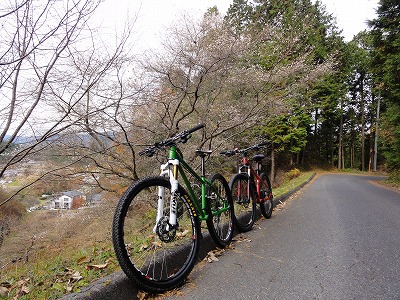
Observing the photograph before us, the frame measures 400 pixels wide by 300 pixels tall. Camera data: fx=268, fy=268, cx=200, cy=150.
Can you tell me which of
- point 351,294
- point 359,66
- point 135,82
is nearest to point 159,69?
point 135,82

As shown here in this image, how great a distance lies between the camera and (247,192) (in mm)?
4059

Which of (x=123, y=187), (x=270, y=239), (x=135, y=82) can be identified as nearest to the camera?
(x=270, y=239)

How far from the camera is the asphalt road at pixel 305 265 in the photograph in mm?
2020

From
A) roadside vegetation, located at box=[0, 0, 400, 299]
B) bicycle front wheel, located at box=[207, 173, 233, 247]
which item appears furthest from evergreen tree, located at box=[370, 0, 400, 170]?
bicycle front wheel, located at box=[207, 173, 233, 247]

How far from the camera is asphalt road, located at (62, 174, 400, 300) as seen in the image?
202 cm

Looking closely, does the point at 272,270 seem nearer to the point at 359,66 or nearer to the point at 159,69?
the point at 159,69

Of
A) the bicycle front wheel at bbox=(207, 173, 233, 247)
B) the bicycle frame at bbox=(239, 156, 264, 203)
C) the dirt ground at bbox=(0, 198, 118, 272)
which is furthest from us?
the dirt ground at bbox=(0, 198, 118, 272)

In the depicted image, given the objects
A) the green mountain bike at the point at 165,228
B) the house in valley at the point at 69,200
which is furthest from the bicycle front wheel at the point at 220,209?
the house in valley at the point at 69,200

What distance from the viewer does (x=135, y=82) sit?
544 centimetres

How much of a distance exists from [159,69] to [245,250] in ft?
16.1

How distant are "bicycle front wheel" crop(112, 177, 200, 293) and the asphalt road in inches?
5.1

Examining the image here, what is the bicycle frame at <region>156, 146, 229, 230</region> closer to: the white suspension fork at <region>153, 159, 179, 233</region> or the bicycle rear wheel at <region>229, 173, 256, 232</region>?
the white suspension fork at <region>153, 159, 179, 233</region>

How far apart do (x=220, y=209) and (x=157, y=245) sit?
1051 millimetres

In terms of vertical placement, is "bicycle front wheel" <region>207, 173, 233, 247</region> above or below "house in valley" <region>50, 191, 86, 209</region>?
above
